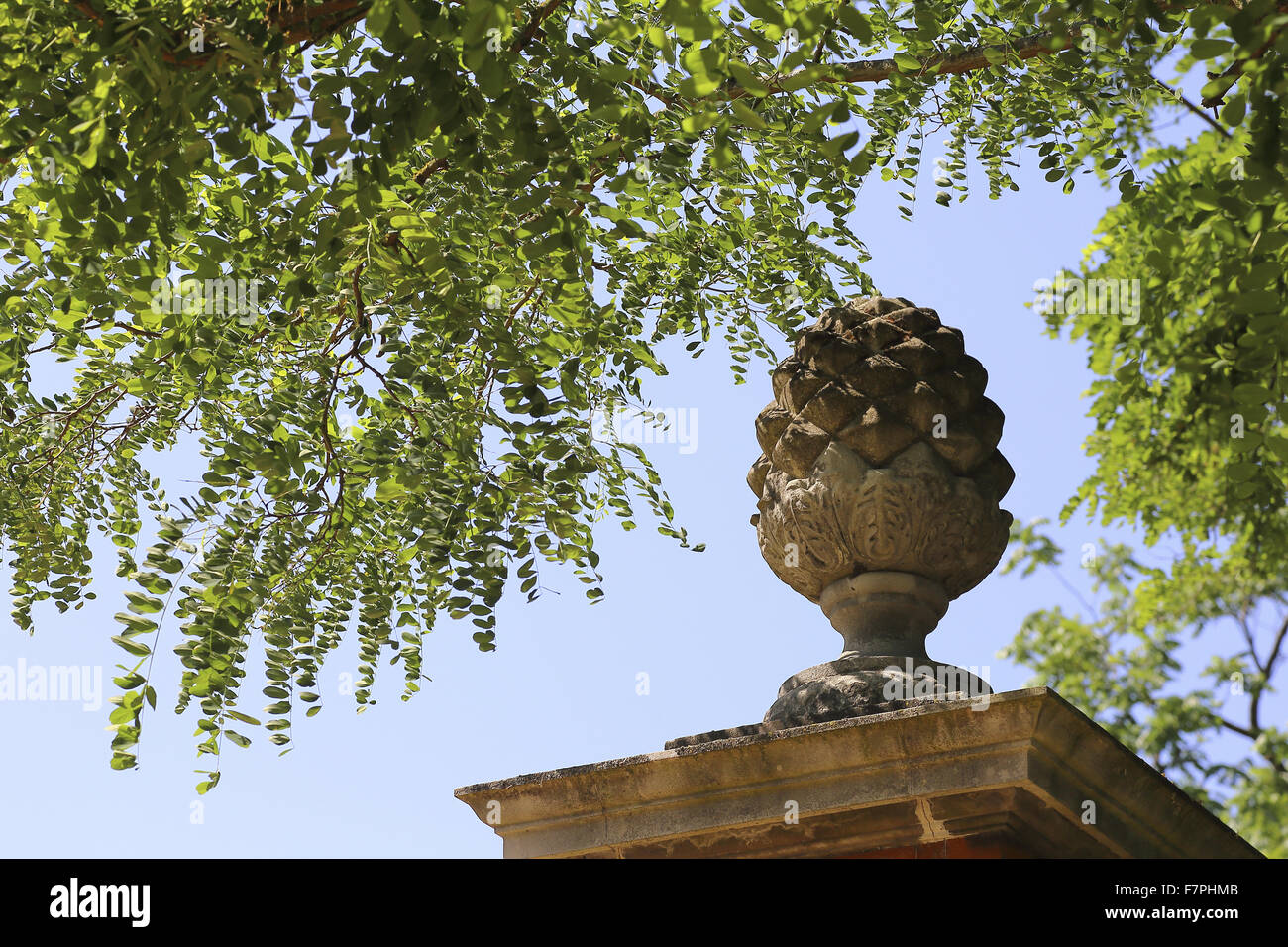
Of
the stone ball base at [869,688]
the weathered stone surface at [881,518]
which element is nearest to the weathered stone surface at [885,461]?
the weathered stone surface at [881,518]

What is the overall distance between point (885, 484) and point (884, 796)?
0.90 meters

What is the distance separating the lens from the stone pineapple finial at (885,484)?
136 inches

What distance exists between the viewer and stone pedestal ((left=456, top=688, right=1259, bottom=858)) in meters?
2.76

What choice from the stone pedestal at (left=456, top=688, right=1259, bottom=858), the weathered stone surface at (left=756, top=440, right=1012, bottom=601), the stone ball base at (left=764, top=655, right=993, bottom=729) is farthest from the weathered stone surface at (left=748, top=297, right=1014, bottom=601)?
the stone pedestal at (left=456, top=688, right=1259, bottom=858)

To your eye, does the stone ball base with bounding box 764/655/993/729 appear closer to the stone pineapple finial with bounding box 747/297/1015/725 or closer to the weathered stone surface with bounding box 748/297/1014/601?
the stone pineapple finial with bounding box 747/297/1015/725

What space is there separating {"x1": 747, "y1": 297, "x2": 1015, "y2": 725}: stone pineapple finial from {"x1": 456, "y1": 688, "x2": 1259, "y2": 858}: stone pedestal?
40 centimetres

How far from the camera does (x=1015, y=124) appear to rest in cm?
619

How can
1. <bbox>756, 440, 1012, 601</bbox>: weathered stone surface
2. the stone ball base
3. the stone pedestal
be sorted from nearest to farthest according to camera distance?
the stone pedestal
the stone ball base
<bbox>756, 440, 1012, 601</bbox>: weathered stone surface

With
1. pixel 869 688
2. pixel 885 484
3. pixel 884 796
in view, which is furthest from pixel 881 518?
pixel 884 796

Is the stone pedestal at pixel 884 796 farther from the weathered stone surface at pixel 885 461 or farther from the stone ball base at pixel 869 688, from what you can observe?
the weathered stone surface at pixel 885 461

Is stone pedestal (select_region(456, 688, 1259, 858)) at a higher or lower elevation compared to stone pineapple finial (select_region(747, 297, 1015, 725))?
lower

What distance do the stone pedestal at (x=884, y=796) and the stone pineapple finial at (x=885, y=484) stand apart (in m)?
0.40

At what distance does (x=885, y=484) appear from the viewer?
3.42 meters
